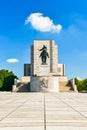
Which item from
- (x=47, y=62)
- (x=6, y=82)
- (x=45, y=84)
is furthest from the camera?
(x=47, y=62)

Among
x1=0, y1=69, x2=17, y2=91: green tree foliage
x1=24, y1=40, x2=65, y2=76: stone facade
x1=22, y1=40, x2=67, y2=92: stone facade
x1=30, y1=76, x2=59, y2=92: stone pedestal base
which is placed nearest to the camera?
x1=30, y1=76, x2=59, y2=92: stone pedestal base

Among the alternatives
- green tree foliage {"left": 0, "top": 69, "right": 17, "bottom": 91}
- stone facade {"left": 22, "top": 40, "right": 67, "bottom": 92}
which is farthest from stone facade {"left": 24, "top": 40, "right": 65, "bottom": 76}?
green tree foliage {"left": 0, "top": 69, "right": 17, "bottom": 91}

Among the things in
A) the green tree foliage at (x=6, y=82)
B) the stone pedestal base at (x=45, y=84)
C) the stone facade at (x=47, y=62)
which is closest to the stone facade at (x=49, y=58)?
the stone facade at (x=47, y=62)

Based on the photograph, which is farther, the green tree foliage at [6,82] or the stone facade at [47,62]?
the green tree foliage at [6,82]

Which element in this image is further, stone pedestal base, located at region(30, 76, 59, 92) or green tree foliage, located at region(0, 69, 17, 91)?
green tree foliage, located at region(0, 69, 17, 91)

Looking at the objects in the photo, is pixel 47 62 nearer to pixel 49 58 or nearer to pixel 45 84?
pixel 49 58

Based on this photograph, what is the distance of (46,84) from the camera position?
58.8 m

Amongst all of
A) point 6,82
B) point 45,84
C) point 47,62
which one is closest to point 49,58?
point 47,62

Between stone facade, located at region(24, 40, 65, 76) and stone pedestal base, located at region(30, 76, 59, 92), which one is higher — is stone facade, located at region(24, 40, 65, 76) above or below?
above

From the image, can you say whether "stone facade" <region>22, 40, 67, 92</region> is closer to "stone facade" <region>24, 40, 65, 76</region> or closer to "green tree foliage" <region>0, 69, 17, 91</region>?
"stone facade" <region>24, 40, 65, 76</region>

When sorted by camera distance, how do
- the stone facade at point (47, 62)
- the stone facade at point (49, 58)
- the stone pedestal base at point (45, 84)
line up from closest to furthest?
the stone pedestal base at point (45, 84)
the stone facade at point (47, 62)
the stone facade at point (49, 58)

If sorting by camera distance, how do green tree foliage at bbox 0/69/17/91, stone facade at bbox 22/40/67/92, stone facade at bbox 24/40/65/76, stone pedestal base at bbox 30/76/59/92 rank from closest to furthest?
stone pedestal base at bbox 30/76/59/92
stone facade at bbox 22/40/67/92
green tree foliage at bbox 0/69/17/91
stone facade at bbox 24/40/65/76

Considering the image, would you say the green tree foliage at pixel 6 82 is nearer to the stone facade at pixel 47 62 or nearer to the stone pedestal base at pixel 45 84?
the stone facade at pixel 47 62

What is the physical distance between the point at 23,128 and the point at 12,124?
834 mm
